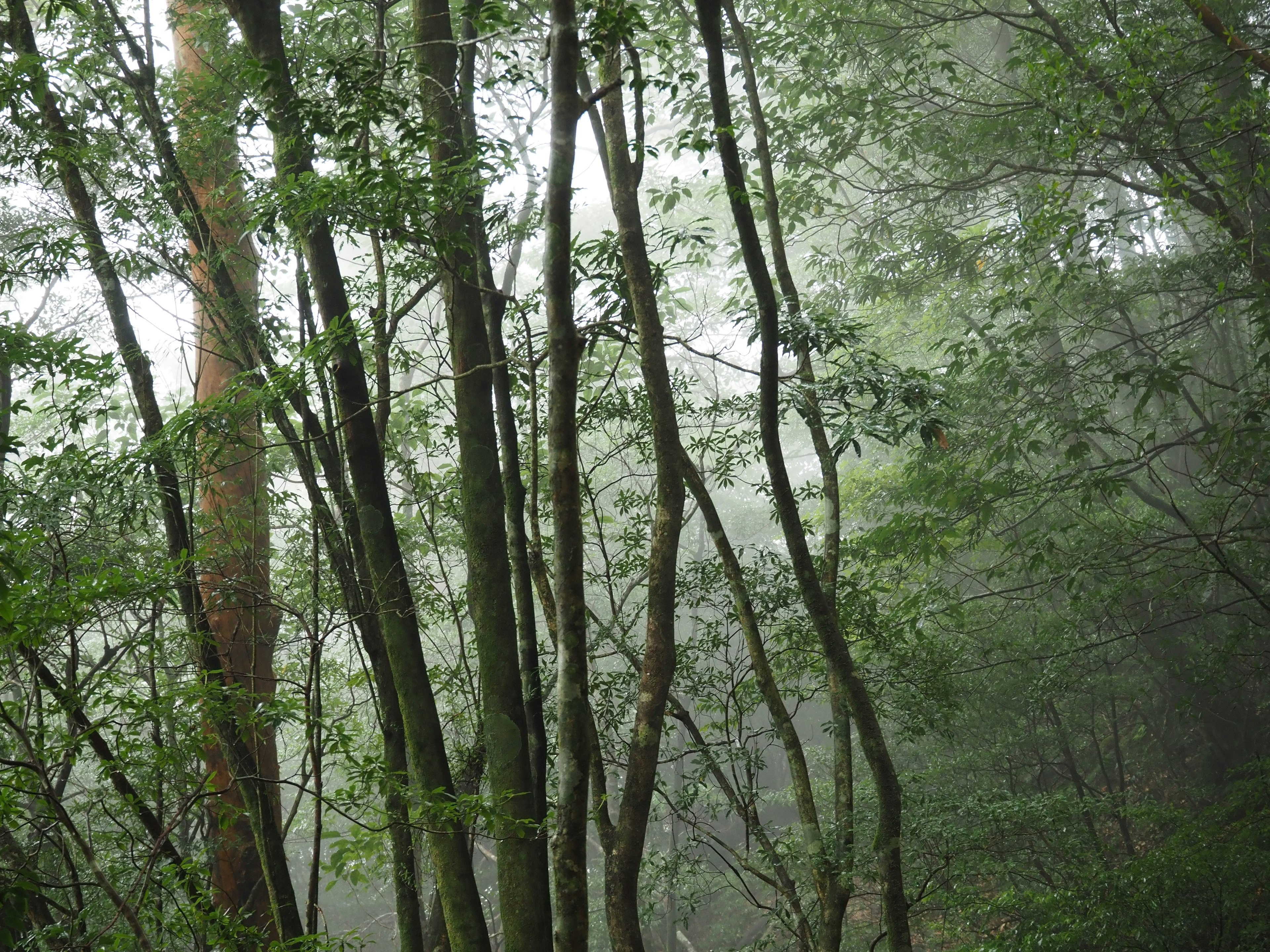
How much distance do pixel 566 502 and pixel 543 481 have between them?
3102 millimetres

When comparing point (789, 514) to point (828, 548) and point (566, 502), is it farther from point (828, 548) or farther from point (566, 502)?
point (566, 502)

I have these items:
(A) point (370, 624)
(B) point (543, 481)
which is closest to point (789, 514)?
(A) point (370, 624)

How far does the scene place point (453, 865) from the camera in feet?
10.8

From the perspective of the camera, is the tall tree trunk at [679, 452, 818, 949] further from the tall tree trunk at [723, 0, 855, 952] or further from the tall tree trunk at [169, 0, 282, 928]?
Answer: the tall tree trunk at [169, 0, 282, 928]

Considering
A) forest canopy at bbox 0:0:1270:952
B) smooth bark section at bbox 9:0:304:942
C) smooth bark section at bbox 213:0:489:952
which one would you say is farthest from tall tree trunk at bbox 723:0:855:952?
smooth bark section at bbox 9:0:304:942

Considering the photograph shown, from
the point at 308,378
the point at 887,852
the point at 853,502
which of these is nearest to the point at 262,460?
the point at 308,378

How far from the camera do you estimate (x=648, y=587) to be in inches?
139

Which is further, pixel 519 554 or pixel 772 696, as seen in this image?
pixel 772 696

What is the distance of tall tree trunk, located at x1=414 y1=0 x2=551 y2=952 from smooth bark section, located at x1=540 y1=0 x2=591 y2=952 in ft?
1.16

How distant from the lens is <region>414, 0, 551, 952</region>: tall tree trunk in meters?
3.07

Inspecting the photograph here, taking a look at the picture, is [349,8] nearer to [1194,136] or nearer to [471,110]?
[471,110]

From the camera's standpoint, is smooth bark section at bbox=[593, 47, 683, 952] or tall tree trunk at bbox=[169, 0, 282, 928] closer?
smooth bark section at bbox=[593, 47, 683, 952]

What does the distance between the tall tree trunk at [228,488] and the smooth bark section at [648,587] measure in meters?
1.27

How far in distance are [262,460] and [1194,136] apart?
7.29 metres
